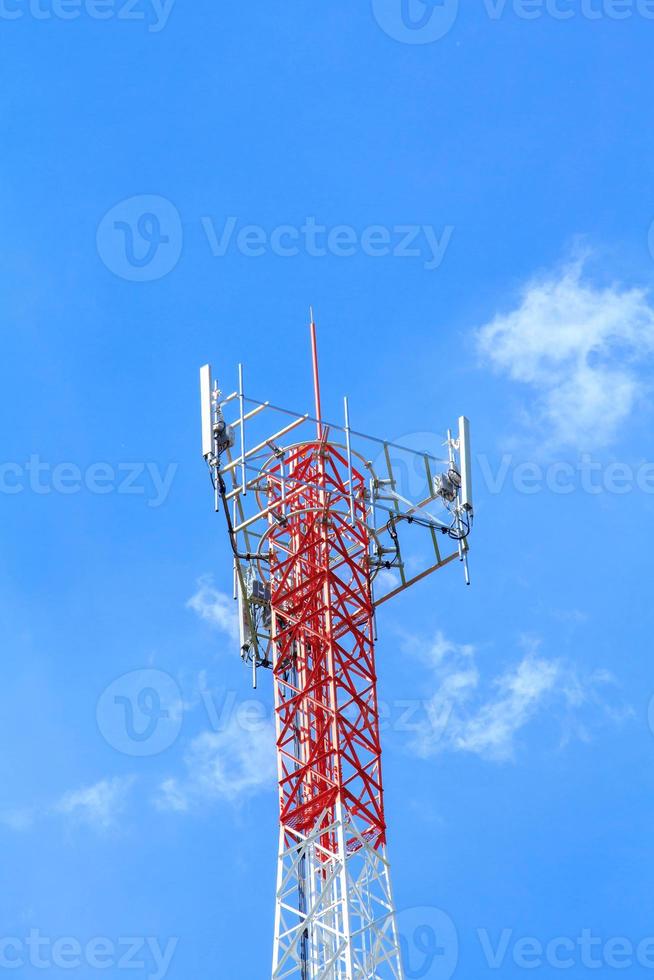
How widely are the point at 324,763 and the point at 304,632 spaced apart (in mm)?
4944

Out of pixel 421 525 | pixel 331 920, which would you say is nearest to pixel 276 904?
pixel 331 920

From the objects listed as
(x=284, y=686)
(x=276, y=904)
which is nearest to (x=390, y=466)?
(x=284, y=686)

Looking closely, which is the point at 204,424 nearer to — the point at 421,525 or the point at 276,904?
the point at 421,525

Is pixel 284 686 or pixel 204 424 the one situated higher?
pixel 204 424

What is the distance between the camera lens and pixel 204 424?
97.6m

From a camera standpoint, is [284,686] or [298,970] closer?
[298,970]

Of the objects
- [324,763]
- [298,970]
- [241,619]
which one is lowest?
[298,970]

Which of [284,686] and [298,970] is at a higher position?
[284,686]

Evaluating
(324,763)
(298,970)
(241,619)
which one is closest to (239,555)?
(241,619)

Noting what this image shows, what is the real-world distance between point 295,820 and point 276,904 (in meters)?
3.05

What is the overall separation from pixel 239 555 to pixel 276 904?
12.9 meters

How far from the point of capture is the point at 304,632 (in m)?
97.5

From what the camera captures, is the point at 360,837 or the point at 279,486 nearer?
the point at 360,837

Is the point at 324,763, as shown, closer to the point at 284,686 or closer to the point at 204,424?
the point at 284,686
